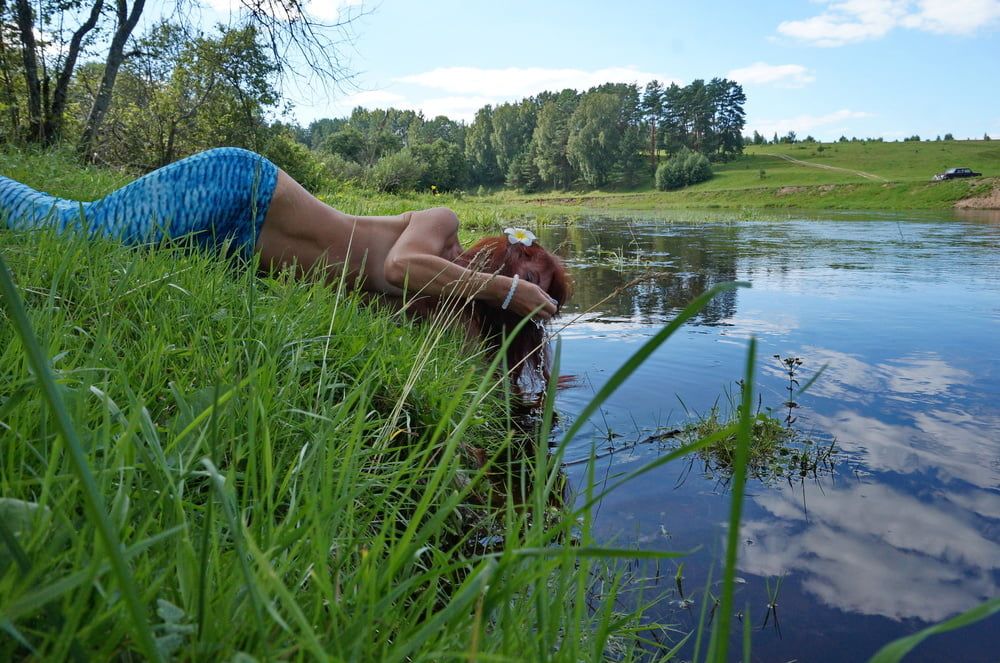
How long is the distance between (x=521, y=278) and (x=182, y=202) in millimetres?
1458

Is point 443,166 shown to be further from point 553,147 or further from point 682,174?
point 553,147

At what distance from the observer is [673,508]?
2.27 m

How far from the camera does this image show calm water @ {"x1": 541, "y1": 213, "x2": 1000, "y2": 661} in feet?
5.85

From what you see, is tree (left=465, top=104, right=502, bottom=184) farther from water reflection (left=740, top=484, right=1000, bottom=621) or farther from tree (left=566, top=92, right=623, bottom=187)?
water reflection (left=740, top=484, right=1000, bottom=621)

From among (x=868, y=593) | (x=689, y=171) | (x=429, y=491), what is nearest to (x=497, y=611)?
(x=429, y=491)

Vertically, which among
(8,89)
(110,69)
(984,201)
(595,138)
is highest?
(595,138)

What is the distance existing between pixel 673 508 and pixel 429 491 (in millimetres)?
1643

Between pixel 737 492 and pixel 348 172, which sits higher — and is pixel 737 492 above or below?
below

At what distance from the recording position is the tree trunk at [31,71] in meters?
7.24

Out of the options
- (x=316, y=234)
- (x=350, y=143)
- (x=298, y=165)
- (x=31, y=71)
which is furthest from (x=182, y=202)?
(x=298, y=165)

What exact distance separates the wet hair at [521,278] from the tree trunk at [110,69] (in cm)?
725

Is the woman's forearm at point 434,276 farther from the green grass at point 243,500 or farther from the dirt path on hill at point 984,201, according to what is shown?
the dirt path on hill at point 984,201

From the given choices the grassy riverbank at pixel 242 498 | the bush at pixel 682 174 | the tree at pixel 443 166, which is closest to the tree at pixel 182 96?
the grassy riverbank at pixel 242 498

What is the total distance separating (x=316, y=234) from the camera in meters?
3.23
